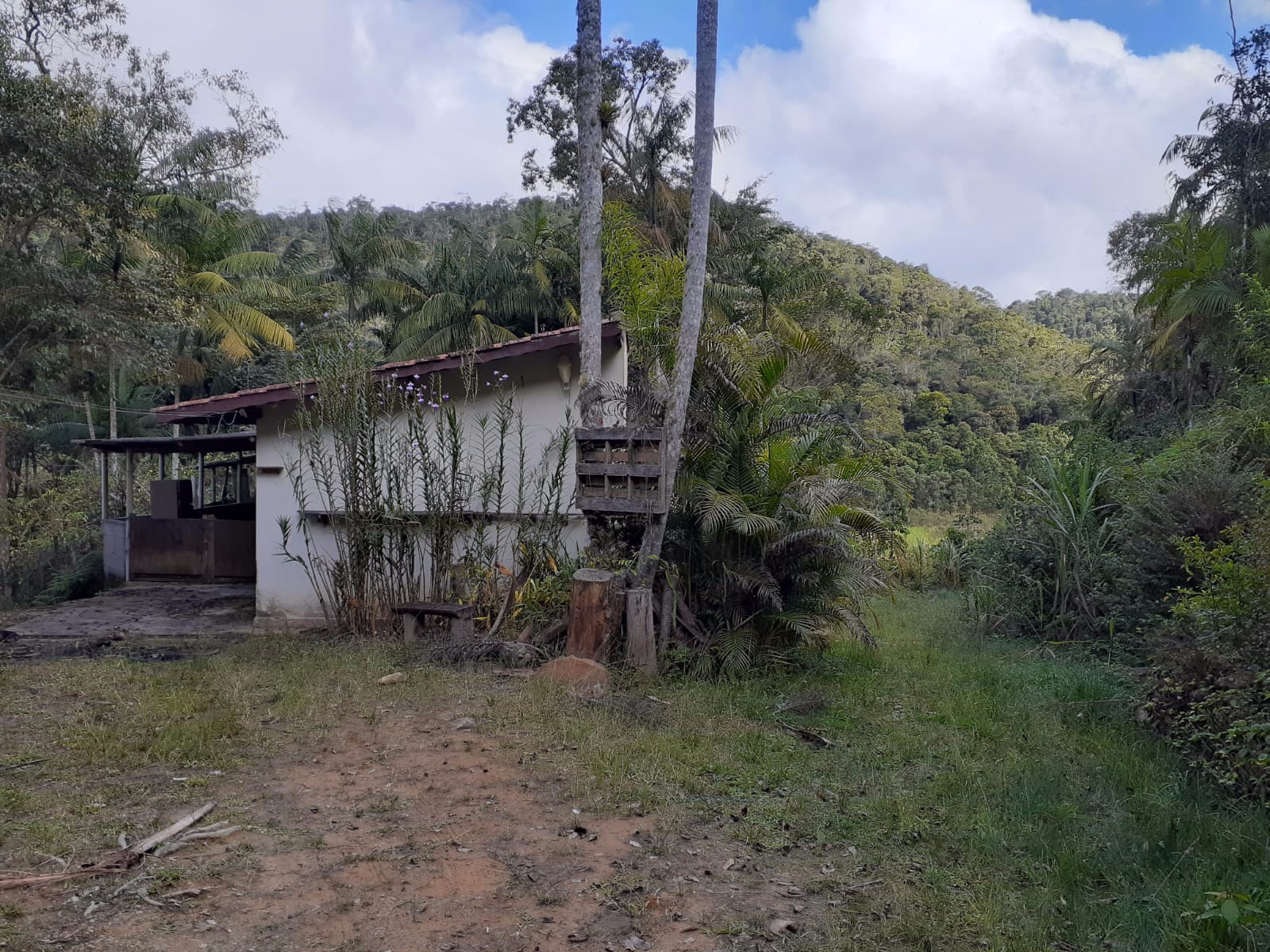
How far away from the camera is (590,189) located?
355 inches

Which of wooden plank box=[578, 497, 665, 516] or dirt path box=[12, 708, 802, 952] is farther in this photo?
wooden plank box=[578, 497, 665, 516]

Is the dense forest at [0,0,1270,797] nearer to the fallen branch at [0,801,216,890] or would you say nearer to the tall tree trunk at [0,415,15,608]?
the tall tree trunk at [0,415,15,608]

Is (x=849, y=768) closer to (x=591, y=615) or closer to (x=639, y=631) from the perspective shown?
(x=639, y=631)

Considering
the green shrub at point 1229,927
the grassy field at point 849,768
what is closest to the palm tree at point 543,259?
the grassy field at point 849,768

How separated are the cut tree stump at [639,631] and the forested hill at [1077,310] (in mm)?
34819

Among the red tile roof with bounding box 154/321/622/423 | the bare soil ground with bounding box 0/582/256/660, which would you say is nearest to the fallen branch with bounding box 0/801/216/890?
the bare soil ground with bounding box 0/582/256/660

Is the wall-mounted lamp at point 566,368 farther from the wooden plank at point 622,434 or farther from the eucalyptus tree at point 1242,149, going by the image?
the eucalyptus tree at point 1242,149

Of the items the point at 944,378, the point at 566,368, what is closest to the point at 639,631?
the point at 566,368

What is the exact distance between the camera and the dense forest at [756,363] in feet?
25.7

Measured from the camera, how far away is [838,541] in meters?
7.78

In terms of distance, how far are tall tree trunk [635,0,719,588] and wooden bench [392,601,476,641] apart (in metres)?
1.82

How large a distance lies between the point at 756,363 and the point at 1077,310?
38718mm

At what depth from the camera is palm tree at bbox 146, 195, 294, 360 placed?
18.1 meters

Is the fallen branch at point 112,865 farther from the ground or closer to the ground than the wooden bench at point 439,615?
closer to the ground
